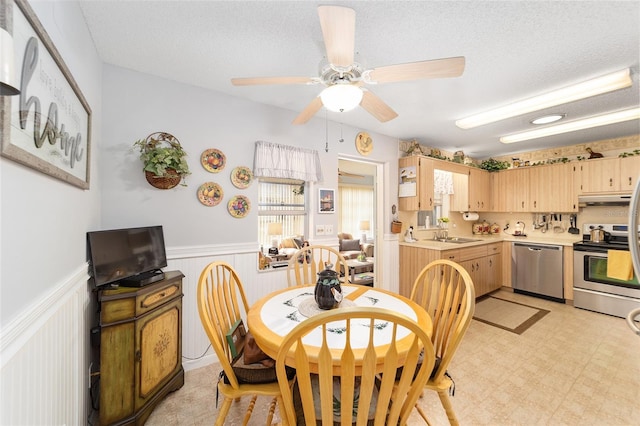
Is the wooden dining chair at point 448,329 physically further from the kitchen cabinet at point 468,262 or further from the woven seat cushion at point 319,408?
the kitchen cabinet at point 468,262

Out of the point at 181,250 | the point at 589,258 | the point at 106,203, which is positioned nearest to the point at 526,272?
the point at 589,258

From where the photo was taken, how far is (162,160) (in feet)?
6.35

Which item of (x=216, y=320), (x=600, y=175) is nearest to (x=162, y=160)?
(x=216, y=320)

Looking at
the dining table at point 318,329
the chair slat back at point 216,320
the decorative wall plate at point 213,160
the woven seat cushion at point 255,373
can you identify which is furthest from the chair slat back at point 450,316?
the decorative wall plate at point 213,160

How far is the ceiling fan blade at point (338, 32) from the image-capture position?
1.10 m

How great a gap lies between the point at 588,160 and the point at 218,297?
5.23 m

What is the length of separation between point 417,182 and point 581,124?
1.90 metres

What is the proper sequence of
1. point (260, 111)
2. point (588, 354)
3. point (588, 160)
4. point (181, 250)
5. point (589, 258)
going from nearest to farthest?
point (181, 250)
point (588, 354)
point (260, 111)
point (589, 258)
point (588, 160)

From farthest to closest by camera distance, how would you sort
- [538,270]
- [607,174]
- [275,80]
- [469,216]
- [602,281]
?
[469,216] < [538,270] < [607,174] < [602,281] < [275,80]

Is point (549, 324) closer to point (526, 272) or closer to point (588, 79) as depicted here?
point (526, 272)

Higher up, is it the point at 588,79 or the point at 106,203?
the point at 588,79

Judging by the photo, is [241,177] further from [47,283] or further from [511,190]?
[511,190]

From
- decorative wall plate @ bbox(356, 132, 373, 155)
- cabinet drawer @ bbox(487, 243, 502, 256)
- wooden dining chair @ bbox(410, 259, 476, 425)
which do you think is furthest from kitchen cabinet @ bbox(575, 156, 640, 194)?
wooden dining chair @ bbox(410, 259, 476, 425)

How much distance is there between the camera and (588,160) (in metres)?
3.71
